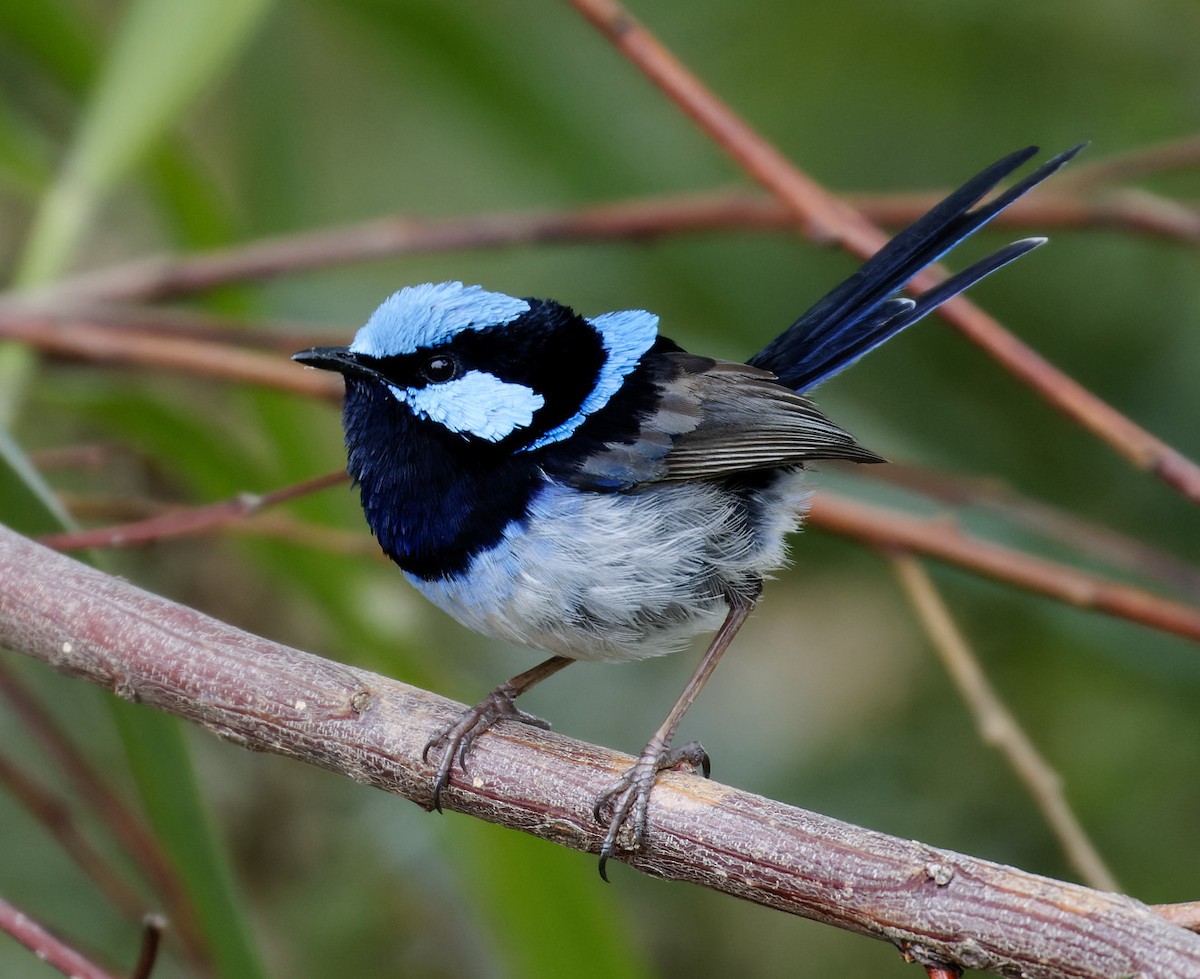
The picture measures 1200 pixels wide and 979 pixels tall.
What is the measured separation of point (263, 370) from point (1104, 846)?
2265 mm

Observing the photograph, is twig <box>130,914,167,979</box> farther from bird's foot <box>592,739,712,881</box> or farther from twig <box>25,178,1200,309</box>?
twig <box>25,178,1200,309</box>

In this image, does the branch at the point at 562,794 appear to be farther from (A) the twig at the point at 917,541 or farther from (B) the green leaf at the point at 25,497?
(A) the twig at the point at 917,541

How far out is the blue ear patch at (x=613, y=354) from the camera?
2.31m

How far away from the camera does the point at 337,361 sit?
86.3 inches

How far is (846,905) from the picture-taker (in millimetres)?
1582

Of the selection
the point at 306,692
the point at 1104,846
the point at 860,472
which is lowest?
the point at 306,692

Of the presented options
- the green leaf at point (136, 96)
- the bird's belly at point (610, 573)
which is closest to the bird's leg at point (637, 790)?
the bird's belly at point (610, 573)

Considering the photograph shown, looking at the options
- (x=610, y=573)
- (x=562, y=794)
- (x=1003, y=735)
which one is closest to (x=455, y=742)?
(x=562, y=794)

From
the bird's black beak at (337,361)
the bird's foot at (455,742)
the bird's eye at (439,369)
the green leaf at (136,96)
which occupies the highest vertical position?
the green leaf at (136,96)

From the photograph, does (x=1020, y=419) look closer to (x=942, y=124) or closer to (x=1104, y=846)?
(x=942, y=124)

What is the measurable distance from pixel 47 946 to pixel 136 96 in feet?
6.45

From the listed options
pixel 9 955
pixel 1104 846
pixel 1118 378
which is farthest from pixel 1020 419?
pixel 9 955

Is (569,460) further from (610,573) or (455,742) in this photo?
(455,742)

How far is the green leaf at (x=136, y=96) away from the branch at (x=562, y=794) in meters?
1.23
